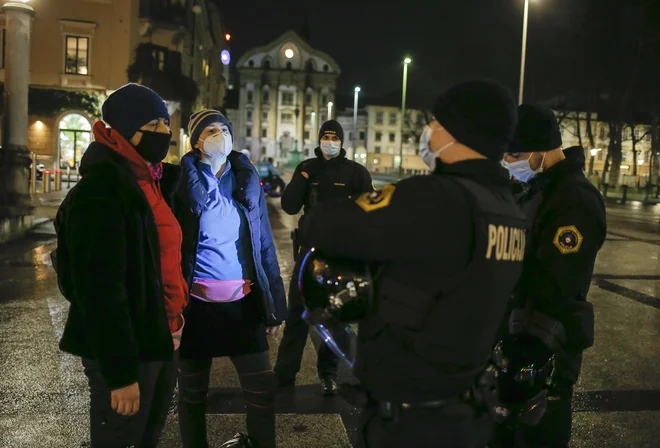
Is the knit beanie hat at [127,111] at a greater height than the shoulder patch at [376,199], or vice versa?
the knit beanie hat at [127,111]

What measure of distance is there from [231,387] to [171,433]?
88cm

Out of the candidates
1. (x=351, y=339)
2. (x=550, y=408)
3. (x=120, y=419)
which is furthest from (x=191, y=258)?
(x=550, y=408)

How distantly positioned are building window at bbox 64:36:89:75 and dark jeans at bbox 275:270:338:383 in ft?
96.0

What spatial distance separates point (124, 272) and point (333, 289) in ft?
2.84

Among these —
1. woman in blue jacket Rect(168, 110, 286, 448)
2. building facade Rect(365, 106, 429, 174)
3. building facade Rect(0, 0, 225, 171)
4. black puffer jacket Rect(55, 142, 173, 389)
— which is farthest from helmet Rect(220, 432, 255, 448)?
building facade Rect(365, 106, 429, 174)

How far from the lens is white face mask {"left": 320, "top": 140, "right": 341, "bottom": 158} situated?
15.5 ft

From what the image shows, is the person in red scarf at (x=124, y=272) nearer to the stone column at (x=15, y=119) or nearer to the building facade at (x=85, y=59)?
the stone column at (x=15, y=119)

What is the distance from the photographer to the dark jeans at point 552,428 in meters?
2.75

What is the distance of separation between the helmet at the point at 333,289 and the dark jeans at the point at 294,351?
8.73 feet

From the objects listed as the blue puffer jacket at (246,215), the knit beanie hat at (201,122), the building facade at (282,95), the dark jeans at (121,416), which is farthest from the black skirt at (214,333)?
the building facade at (282,95)

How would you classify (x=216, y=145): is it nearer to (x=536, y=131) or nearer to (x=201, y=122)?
(x=201, y=122)

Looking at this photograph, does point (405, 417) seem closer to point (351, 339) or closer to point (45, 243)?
point (351, 339)

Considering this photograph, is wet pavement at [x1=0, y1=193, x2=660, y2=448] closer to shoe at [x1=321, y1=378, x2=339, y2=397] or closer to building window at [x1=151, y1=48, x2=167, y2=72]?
shoe at [x1=321, y1=378, x2=339, y2=397]

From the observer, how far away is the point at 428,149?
1.97m
